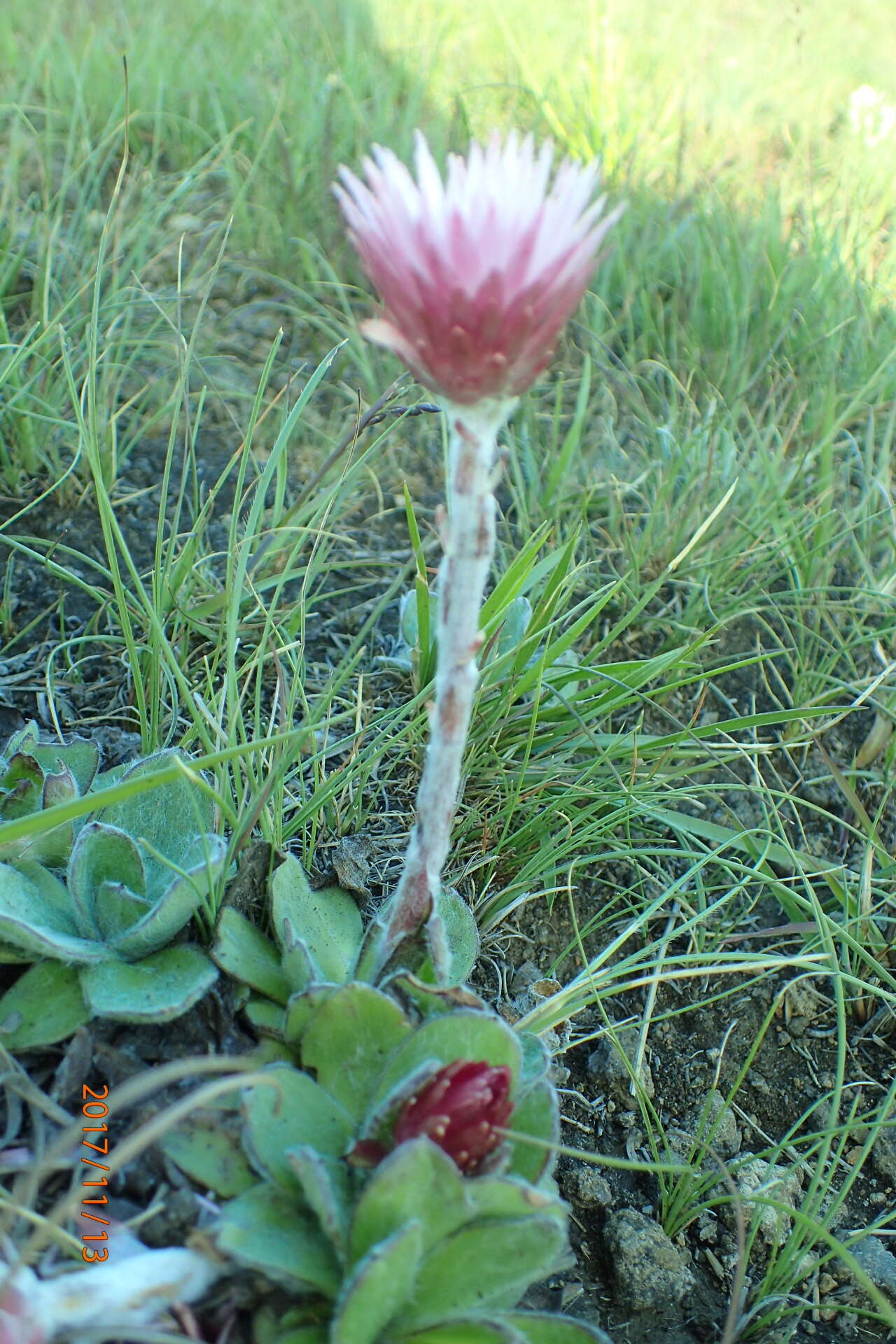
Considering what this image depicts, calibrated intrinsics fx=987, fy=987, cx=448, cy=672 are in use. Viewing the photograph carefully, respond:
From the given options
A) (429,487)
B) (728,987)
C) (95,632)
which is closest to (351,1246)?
(728,987)

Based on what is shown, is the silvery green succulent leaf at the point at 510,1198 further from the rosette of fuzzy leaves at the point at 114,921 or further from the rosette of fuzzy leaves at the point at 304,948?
the rosette of fuzzy leaves at the point at 114,921

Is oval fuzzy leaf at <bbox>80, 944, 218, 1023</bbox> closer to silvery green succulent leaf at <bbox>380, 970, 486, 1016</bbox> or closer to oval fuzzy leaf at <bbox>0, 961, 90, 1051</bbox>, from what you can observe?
oval fuzzy leaf at <bbox>0, 961, 90, 1051</bbox>

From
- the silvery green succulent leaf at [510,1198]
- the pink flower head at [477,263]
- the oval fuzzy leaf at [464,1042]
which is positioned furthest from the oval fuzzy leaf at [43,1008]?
the pink flower head at [477,263]

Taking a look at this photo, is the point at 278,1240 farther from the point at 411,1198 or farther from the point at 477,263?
the point at 477,263

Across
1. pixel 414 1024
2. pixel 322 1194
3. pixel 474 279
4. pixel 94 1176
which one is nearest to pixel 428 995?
pixel 414 1024

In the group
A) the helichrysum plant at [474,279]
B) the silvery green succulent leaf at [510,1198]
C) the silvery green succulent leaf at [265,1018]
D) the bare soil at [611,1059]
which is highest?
the helichrysum plant at [474,279]

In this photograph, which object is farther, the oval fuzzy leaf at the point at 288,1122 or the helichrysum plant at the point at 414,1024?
the oval fuzzy leaf at the point at 288,1122

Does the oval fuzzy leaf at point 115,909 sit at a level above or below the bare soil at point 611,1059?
above
